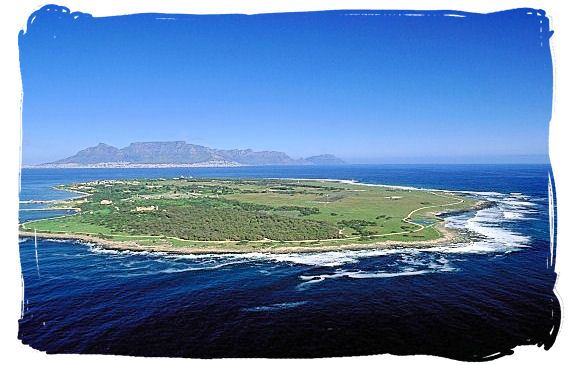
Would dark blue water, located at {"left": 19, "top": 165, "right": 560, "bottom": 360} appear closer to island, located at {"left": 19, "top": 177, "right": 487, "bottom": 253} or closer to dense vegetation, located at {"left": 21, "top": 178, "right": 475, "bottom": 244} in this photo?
island, located at {"left": 19, "top": 177, "right": 487, "bottom": 253}

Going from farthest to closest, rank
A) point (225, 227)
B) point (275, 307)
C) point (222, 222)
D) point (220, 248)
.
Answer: point (222, 222) → point (225, 227) → point (220, 248) → point (275, 307)

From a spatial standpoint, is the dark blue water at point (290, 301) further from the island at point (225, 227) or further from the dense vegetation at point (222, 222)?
the dense vegetation at point (222, 222)

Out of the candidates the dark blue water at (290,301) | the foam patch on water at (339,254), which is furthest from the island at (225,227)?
the dark blue water at (290,301)

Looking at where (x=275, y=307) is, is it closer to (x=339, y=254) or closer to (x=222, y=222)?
(x=339, y=254)

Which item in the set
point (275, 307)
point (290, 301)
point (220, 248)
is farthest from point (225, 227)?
point (275, 307)

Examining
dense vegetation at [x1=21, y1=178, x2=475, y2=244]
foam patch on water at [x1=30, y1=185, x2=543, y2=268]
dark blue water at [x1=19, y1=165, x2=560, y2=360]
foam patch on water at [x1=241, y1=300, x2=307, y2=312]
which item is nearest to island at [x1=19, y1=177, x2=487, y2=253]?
dense vegetation at [x1=21, y1=178, x2=475, y2=244]

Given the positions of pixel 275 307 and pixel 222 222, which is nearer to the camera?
pixel 275 307

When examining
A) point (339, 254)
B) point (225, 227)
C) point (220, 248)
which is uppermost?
point (225, 227)

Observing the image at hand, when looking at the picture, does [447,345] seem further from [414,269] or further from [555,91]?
[414,269]

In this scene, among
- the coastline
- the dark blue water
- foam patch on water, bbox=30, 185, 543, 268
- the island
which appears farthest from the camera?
the island
